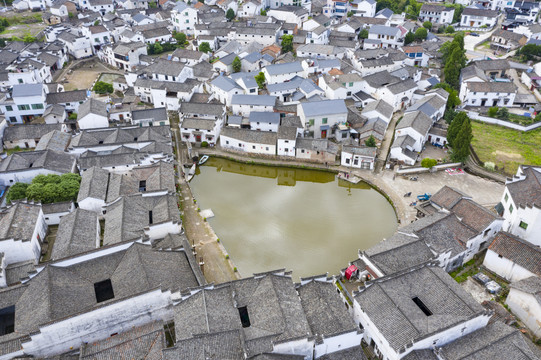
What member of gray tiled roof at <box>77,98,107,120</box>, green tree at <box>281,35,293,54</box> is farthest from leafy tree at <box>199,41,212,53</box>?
gray tiled roof at <box>77,98,107,120</box>

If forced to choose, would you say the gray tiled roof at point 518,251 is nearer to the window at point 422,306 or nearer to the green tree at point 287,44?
the window at point 422,306

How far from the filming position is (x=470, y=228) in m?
28.6

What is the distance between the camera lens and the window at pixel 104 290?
24781 millimetres

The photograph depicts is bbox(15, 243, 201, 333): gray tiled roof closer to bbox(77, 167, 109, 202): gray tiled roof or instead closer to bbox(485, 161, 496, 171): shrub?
bbox(77, 167, 109, 202): gray tiled roof

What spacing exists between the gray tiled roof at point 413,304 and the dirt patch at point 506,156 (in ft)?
80.0

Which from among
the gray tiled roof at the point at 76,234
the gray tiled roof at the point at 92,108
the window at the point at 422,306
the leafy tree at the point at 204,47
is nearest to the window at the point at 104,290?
the gray tiled roof at the point at 76,234

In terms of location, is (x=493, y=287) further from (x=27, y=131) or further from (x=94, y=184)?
(x=27, y=131)

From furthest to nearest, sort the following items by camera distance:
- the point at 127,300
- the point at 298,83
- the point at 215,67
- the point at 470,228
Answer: the point at 215,67 < the point at 298,83 < the point at 470,228 < the point at 127,300

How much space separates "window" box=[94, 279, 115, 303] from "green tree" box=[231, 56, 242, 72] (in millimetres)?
40342

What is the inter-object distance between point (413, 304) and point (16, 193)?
108 feet

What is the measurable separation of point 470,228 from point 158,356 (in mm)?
23730

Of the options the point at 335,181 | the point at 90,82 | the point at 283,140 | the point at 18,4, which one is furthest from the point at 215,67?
the point at 18,4

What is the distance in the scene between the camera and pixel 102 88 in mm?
52656

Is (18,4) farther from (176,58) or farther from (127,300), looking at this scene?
(127,300)
